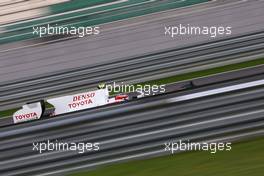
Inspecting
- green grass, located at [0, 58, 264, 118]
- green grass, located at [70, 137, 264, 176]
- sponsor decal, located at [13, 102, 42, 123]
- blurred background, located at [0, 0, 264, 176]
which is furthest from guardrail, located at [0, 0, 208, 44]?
green grass, located at [70, 137, 264, 176]

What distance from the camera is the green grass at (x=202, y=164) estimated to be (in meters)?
5.63

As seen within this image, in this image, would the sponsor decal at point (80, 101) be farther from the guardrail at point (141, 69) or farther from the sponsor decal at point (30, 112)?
the guardrail at point (141, 69)

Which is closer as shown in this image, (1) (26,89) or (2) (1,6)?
(1) (26,89)

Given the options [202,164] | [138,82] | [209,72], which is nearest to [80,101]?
[202,164]

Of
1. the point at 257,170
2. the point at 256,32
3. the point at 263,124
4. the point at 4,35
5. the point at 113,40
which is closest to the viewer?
the point at 257,170

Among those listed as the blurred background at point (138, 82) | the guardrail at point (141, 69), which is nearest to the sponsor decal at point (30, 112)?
the blurred background at point (138, 82)

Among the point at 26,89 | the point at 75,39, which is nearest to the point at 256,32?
the point at 75,39

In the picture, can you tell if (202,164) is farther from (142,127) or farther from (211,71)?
Result: (211,71)

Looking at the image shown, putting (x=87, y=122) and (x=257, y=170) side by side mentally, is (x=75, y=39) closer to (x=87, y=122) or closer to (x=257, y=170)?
(x=87, y=122)

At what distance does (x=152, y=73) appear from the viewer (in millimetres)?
11969

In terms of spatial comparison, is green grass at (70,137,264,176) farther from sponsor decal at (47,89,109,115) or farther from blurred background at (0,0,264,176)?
sponsor decal at (47,89,109,115)

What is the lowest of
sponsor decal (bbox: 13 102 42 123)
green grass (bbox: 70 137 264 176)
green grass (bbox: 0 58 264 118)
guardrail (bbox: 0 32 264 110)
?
green grass (bbox: 70 137 264 176)

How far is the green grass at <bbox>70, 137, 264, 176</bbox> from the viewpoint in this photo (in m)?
5.63

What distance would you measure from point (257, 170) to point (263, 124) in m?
0.64
